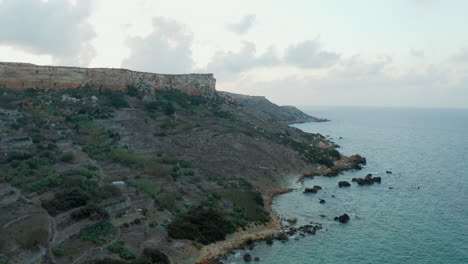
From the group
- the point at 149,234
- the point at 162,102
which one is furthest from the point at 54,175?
the point at 162,102

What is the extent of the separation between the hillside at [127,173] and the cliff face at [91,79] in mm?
1522

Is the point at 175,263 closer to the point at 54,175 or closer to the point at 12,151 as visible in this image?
the point at 54,175

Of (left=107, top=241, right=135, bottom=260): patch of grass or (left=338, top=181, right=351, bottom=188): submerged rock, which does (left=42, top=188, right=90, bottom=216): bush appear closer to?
(left=107, top=241, right=135, bottom=260): patch of grass

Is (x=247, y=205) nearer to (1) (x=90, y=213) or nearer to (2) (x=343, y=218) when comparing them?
(2) (x=343, y=218)

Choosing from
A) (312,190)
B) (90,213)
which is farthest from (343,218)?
(90,213)

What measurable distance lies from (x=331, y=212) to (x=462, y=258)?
45.2 ft

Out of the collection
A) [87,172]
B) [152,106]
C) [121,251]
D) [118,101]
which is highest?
[118,101]

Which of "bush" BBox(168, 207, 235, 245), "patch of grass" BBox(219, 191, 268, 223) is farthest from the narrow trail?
"patch of grass" BBox(219, 191, 268, 223)

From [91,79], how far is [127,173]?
4243cm

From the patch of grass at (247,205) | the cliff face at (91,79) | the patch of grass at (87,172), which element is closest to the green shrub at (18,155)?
the patch of grass at (87,172)

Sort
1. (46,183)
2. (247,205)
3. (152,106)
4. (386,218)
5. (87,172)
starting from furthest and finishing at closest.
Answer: (152,106)
(386,218)
(247,205)
(87,172)
(46,183)

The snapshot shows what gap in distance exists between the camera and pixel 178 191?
38.0 metres

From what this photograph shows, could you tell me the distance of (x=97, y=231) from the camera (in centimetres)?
2659

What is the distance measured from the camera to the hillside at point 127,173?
25.8 meters
